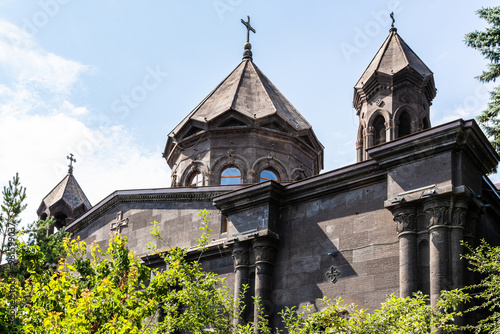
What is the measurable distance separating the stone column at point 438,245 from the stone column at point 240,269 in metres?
3.85

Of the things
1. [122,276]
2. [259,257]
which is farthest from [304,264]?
[122,276]

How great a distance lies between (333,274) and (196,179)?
26.6 ft

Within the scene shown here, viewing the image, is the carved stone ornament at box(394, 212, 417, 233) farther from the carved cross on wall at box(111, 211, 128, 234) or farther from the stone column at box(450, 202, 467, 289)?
the carved cross on wall at box(111, 211, 128, 234)

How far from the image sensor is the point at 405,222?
1084cm

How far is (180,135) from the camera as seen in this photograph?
19828mm

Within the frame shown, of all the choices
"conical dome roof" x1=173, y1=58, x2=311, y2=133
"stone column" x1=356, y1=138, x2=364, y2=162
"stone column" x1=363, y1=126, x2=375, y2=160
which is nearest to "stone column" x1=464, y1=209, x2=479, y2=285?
"stone column" x1=363, y1=126, x2=375, y2=160

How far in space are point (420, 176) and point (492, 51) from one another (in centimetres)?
601

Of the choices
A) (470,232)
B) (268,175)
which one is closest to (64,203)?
(268,175)

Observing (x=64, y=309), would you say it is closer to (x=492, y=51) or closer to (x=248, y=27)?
(x=492, y=51)

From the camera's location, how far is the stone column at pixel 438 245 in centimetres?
999

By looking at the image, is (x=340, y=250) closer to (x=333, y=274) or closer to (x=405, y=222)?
(x=333, y=274)

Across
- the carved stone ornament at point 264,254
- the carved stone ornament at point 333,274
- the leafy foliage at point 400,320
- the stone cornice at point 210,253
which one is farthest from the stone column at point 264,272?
the leafy foliage at point 400,320

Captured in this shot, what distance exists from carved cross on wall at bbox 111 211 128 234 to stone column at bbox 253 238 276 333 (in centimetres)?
470

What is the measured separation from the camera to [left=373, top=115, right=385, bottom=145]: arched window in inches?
653
